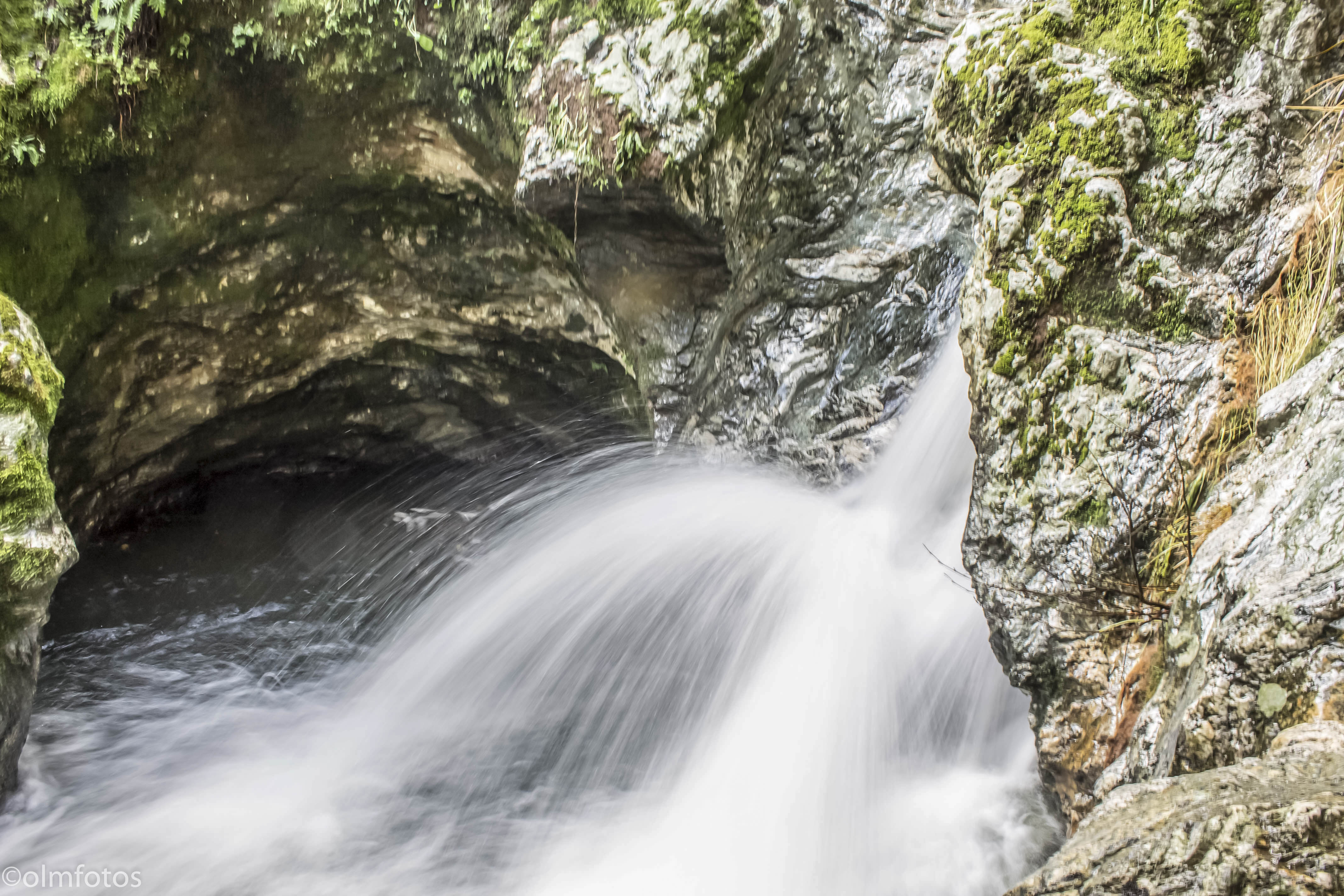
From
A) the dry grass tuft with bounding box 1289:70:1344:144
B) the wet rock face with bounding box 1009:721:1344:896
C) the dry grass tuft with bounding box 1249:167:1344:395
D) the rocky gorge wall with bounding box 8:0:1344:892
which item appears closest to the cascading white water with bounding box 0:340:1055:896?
the rocky gorge wall with bounding box 8:0:1344:892

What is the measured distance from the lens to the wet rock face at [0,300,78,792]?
309 centimetres

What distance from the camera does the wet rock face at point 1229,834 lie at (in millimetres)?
1393

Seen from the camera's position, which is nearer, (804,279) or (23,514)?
(23,514)

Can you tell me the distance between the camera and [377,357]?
243 inches

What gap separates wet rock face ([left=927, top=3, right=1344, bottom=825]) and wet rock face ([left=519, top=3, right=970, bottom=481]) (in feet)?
6.57

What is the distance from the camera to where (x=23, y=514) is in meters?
3.12

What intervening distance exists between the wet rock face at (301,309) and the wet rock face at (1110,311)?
10.3ft

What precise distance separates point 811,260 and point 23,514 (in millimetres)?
4519

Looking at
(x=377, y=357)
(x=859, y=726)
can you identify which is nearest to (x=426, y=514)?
(x=377, y=357)

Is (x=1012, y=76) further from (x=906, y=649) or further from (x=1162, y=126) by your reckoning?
(x=906, y=649)

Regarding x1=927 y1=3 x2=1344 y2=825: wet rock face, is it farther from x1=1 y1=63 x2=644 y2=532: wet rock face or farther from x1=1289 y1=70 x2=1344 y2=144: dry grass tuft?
x1=1 y1=63 x2=644 y2=532: wet rock face

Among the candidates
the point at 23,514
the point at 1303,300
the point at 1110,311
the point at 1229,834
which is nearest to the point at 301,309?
the point at 23,514

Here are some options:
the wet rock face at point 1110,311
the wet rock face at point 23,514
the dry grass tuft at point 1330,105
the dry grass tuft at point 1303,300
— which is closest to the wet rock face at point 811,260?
the wet rock face at point 1110,311

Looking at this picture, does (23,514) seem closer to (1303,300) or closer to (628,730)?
(628,730)
